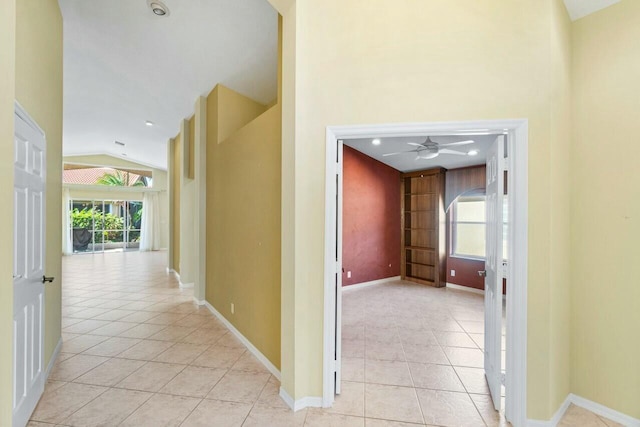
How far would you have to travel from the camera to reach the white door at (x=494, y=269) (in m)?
2.15

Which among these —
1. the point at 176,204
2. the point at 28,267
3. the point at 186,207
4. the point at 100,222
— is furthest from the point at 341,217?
the point at 100,222

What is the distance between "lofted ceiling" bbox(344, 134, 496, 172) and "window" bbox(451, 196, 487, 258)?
2.97ft

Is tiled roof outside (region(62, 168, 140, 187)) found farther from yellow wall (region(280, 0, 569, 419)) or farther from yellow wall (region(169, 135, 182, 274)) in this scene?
yellow wall (region(280, 0, 569, 419))

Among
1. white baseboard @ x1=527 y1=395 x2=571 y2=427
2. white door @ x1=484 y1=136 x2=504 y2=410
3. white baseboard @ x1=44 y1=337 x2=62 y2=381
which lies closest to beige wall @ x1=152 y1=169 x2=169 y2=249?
white baseboard @ x1=44 y1=337 x2=62 y2=381

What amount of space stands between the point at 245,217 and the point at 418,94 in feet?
7.07

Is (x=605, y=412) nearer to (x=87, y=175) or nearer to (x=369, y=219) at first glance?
(x=369, y=219)

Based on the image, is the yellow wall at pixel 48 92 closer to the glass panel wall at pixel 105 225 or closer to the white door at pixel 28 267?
the white door at pixel 28 267

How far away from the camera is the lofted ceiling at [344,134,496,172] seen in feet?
14.4

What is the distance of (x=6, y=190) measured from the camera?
1.46 meters

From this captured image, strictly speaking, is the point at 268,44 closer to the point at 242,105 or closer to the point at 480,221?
the point at 242,105

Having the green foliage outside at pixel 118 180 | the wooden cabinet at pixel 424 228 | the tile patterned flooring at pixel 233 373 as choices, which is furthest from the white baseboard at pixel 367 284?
the green foliage outside at pixel 118 180

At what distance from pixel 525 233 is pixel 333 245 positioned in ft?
4.37

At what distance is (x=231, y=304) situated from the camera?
3701 millimetres

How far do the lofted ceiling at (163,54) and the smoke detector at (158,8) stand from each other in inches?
2.3
